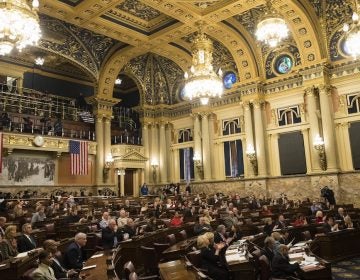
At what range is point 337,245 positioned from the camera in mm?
8656

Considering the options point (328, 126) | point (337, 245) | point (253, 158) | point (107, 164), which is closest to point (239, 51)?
point (253, 158)

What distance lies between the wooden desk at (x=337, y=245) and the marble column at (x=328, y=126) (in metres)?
7.46

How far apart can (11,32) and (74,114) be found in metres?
14.6

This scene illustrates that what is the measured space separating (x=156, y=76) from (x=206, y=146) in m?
6.46

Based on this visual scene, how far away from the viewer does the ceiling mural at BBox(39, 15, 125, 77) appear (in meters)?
17.9

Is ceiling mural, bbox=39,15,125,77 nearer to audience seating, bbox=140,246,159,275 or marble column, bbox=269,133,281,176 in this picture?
marble column, bbox=269,133,281,176

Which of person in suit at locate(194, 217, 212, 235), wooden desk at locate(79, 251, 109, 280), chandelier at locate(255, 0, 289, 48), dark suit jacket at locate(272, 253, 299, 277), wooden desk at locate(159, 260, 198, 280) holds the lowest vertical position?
dark suit jacket at locate(272, 253, 299, 277)

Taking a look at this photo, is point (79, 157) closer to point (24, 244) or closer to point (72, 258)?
point (24, 244)

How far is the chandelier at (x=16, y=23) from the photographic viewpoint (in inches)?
312

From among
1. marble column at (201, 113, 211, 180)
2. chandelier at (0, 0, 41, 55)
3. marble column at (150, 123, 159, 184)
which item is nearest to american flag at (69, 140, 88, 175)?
marble column at (150, 123, 159, 184)

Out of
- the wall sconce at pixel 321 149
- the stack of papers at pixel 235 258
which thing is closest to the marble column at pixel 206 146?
the wall sconce at pixel 321 149

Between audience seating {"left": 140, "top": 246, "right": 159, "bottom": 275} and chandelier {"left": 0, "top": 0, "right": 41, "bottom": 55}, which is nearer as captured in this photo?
audience seating {"left": 140, "top": 246, "right": 159, "bottom": 275}

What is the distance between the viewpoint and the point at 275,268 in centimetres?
522

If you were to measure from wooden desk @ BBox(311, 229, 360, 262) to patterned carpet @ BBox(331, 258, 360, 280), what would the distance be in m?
0.21
